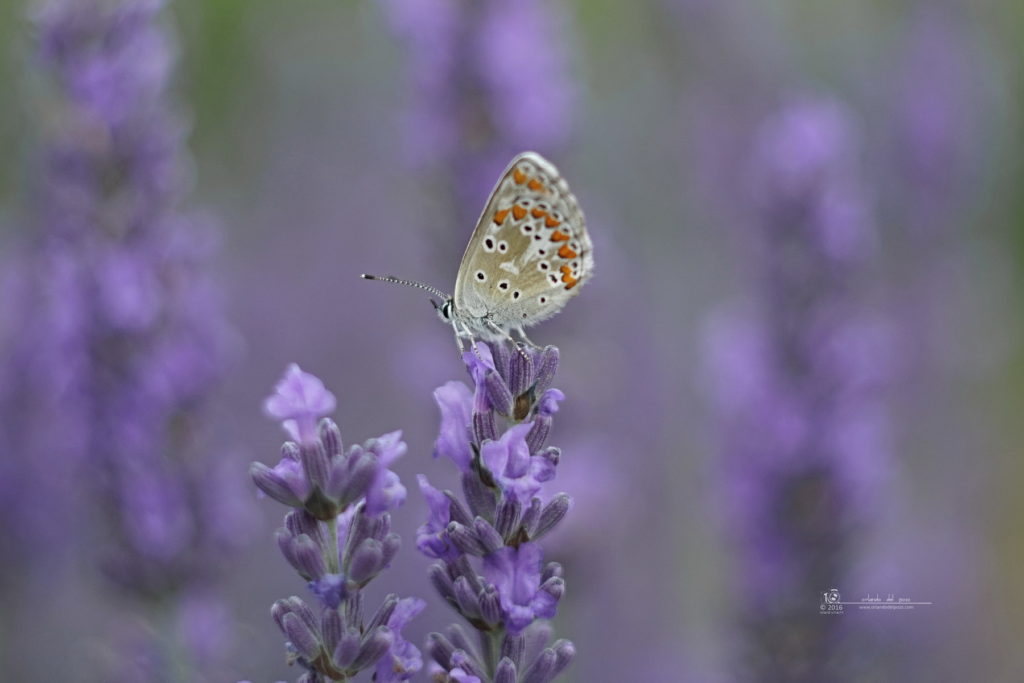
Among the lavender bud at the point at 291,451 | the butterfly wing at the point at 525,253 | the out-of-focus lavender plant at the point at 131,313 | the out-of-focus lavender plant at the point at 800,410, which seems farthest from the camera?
the out-of-focus lavender plant at the point at 800,410

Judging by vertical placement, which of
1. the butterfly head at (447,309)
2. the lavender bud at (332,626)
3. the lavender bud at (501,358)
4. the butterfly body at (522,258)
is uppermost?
the butterfly body at (522,258)

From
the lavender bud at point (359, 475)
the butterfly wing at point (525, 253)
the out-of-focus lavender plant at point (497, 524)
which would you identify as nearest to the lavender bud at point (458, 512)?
the out-of-focus lavender plant at point (497, 524)

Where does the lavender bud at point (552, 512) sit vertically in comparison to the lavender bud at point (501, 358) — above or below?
below

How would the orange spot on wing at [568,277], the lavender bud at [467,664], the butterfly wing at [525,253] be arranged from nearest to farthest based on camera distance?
the lavender bud at [467,664]
the butterfly wing at [525,253]
the orange spot on wing at [568,277]

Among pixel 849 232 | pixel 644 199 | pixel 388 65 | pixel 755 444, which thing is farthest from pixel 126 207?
pixel 388 65

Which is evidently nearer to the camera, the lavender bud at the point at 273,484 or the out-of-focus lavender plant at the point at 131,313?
the lavender bud at the point at 273,484

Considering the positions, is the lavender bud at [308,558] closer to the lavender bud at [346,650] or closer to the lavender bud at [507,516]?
the lavender bud at [346,650]
